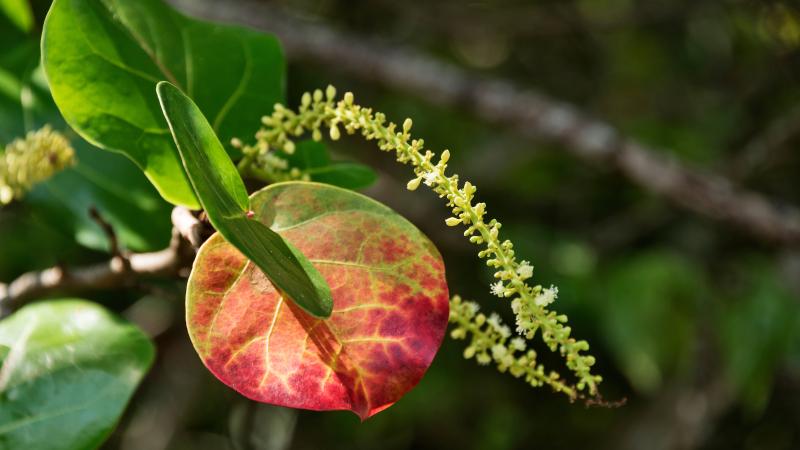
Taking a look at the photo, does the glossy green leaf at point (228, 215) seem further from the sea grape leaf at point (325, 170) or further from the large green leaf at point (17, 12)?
the large green leaf at point (17, 12)

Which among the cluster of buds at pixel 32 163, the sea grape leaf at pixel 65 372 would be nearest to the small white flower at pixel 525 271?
the sea grape leaf at pixel 65 372

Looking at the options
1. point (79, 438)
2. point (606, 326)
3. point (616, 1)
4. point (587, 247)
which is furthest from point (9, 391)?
point (616, 1)

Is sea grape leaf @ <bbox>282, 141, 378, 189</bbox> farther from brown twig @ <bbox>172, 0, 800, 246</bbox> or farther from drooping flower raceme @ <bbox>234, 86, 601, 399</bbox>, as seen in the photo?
brown twig @ <bbox>172, 0, 800, 246</bbox>

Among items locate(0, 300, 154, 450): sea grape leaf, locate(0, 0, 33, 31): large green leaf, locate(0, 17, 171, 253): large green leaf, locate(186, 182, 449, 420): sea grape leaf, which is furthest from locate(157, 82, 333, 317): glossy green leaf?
locate(0, 0, 33, 31): large green leaf

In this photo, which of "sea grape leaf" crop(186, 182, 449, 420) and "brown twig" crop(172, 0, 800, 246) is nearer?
"sea grape leaf" crop(186, 182, 449, 420)

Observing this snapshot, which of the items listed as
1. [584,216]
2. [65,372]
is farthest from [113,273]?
[584,216]

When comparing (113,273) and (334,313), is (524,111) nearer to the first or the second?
(113,273)
